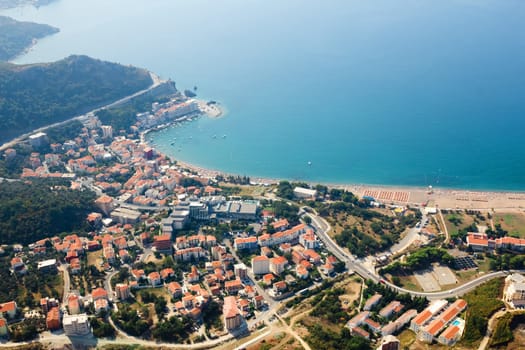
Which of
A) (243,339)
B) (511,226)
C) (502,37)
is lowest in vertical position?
(243,339)

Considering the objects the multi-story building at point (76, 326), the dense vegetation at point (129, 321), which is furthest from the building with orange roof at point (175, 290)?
the multi-story building at point (76, 326)

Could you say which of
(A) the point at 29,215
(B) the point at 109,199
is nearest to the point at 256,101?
(B) the point at 109,199

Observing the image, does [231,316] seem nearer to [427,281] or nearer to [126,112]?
[427,281]

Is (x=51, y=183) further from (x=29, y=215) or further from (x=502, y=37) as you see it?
(x=502, y=37)

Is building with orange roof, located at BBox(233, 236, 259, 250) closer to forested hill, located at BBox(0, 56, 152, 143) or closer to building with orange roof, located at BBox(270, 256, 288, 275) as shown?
building with orange roof, located at BBox(270, 256, 288, 275)

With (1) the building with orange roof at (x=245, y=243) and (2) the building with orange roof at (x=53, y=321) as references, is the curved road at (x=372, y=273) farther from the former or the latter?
(2) the building with orange roof at (x=53, y=321)
